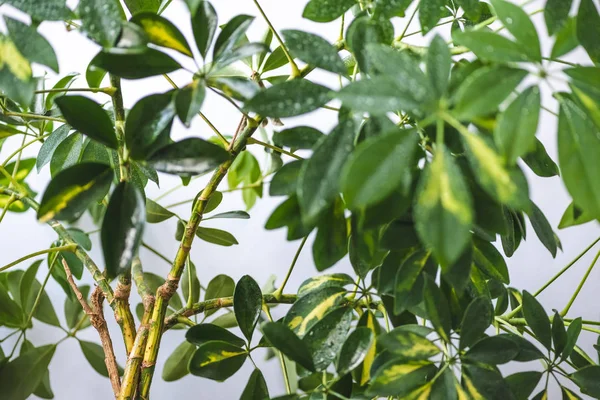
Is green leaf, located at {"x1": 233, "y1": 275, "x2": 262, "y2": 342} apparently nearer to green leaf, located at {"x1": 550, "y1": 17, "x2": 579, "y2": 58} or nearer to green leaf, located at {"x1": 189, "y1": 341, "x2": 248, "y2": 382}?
green leaf, located at {"x1": 189, "y1": 341, "x2": 248, "y2": 382}

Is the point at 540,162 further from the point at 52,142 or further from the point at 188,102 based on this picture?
the point at 52,142

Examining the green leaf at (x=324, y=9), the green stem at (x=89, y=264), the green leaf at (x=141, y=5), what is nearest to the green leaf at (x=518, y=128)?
the green leaf at (x=324, y=9)

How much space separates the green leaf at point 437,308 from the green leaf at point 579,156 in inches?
6.5

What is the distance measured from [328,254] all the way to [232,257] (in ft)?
3.00

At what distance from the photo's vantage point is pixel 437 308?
501 millimetres

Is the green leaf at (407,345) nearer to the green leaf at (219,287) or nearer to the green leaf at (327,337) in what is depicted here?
the green leaf at (327,337)

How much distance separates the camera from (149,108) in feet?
1.47

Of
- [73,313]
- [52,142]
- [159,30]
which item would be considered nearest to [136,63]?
[159,30]

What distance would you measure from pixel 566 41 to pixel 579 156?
10 centimetres

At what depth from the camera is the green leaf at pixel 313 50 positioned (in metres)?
0.44

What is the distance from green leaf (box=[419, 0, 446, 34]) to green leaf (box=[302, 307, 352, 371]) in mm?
276

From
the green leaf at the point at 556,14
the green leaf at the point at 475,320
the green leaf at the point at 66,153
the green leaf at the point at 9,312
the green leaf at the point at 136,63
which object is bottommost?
the green leaf at the point at 475,320

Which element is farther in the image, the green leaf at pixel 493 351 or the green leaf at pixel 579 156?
the green leaf at pixel 493 351

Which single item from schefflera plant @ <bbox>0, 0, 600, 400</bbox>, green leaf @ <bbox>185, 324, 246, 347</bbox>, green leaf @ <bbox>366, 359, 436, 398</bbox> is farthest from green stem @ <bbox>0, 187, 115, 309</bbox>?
green leaf @ <bbox>366, 359, 436, 398</bbox>
